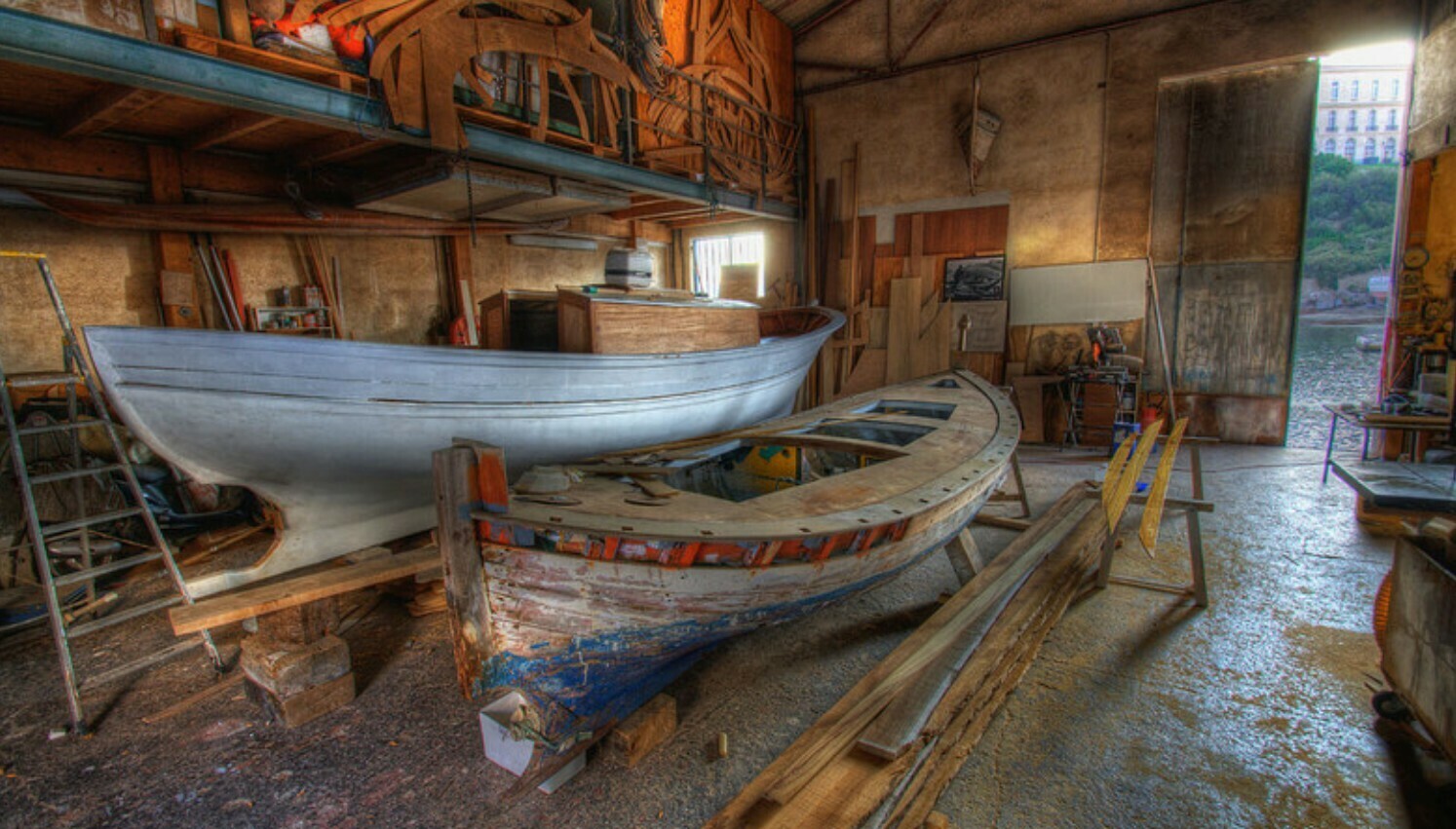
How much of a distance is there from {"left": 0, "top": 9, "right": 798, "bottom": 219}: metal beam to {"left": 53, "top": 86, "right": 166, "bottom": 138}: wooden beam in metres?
0.31

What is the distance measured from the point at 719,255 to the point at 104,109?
7.40m

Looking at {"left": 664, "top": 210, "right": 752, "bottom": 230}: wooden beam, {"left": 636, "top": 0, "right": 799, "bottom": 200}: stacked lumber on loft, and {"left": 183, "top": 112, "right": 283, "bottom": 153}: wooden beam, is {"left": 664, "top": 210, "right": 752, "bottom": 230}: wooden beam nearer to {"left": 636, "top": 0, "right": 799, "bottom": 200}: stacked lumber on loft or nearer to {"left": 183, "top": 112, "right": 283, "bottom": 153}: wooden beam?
{"left": 636, "top": 0, "right": 799, "bottom": 200}: stacked lumber on loft

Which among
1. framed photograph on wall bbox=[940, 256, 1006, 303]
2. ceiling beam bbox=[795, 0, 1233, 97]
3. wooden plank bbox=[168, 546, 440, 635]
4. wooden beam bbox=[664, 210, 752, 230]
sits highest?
ceiling beam bbox=[795, 0, 1233, 97]

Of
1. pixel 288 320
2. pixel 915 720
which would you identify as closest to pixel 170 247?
pixel 288 320

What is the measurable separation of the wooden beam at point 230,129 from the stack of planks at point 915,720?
415 centimetres

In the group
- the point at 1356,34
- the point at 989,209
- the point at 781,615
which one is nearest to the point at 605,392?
the point at 781,615

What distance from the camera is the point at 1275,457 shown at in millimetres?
6258

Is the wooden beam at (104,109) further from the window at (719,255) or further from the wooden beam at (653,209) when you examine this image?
the window at (719,255)

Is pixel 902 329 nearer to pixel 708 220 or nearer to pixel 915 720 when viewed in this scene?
pixel 708 220

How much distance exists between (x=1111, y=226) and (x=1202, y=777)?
22.6 ft

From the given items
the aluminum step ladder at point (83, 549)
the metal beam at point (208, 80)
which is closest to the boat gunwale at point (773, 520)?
the aluminum step ladder at point (83, 549)

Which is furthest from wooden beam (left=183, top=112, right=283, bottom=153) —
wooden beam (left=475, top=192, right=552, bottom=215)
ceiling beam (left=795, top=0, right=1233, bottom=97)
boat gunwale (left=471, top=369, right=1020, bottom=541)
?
ceiling beam (left=795, top=0, right=1233, bottom=97)

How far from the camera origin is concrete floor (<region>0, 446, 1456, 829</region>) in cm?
192

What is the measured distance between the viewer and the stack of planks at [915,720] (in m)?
1.39
